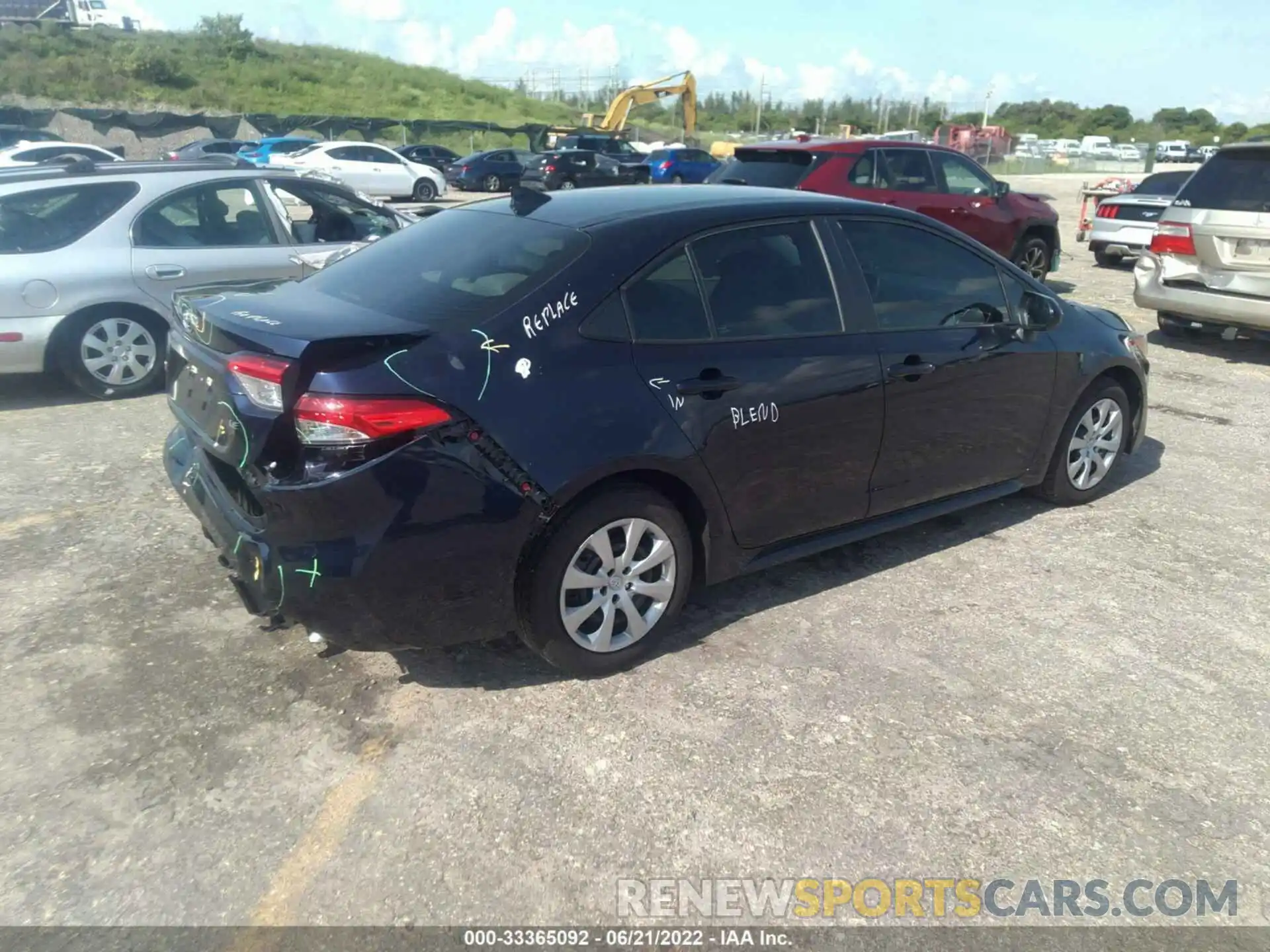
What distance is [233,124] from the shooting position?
34.9 metres

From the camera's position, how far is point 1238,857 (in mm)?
2752

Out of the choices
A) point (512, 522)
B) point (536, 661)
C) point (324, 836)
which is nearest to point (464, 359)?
point (512, 522)

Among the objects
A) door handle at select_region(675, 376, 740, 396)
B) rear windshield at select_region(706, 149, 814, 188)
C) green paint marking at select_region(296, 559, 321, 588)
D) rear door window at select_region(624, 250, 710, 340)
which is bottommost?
green paint marking at select_region(296, 559, 321, 588)

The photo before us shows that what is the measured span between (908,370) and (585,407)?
5.31ft

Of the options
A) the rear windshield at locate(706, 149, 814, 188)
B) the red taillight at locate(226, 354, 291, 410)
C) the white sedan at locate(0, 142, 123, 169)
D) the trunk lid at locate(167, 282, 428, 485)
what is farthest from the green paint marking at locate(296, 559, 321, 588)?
the white sedan at locate(0, 142, 123, 169)

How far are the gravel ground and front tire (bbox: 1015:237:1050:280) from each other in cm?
728

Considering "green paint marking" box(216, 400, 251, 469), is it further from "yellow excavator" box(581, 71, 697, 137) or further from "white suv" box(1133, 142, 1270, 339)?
"yellow excavator" box(581, 71, 697, 137)

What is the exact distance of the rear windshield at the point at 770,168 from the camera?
993cm

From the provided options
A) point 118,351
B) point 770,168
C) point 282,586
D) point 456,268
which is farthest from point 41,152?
point 282,586

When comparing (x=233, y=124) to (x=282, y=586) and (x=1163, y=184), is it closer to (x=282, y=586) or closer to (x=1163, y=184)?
(x=1163, y=184)

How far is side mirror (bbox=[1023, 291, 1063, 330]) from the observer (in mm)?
4723

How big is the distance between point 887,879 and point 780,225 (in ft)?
8.10

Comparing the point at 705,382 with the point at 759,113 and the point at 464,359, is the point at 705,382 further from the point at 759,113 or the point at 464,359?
the point at 759,113

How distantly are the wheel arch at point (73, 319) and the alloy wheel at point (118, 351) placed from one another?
0.06 meters
